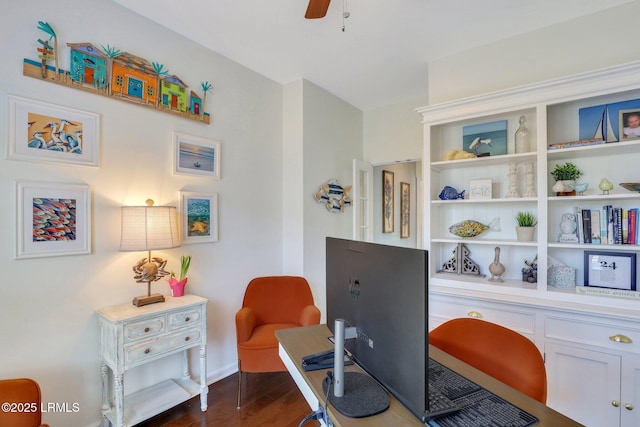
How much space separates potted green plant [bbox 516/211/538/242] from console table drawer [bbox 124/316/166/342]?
263 cm

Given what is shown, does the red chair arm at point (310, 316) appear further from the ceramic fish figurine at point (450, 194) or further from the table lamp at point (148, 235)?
the ceramic fish figurine at point (450, 194)

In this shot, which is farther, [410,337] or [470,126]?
[470,126]

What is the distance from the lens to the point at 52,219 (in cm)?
174

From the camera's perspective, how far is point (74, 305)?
183cm

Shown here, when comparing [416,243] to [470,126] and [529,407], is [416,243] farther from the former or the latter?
[529,407]

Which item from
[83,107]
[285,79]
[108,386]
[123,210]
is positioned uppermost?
[285,79]

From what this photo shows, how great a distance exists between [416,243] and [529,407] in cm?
462

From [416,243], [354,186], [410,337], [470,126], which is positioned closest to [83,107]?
[410,337]

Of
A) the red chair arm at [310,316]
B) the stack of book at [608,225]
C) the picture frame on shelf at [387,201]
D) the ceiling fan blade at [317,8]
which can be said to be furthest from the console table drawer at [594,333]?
the picture frame on shelf at [387,201]

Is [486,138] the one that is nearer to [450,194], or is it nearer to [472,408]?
[450,194]

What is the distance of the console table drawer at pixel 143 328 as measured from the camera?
1.77 metres

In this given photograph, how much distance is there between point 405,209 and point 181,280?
12.7 ft

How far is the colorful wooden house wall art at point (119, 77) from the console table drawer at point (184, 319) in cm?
150

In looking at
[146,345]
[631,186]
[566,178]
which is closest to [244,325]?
[146,345]
